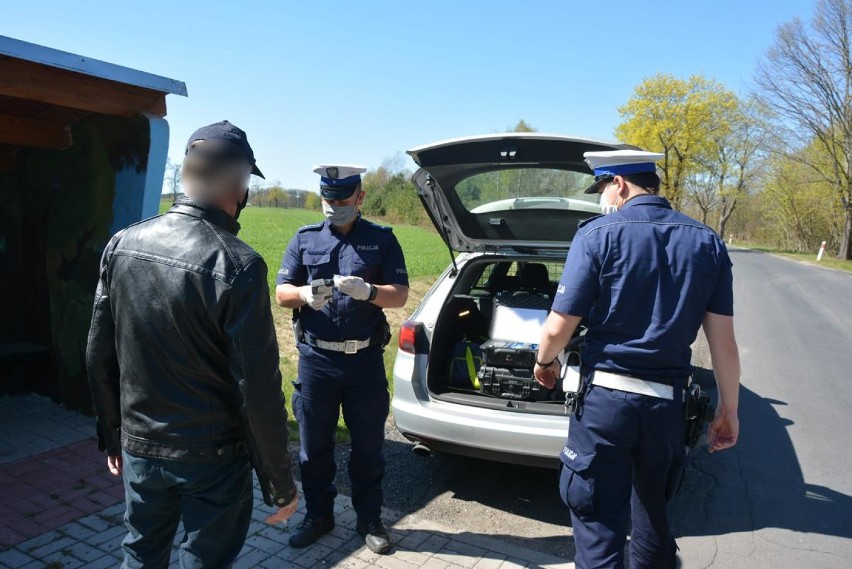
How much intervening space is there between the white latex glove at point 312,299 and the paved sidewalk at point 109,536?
132 cm

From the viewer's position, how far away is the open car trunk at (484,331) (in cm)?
386

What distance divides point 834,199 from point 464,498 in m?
40.4

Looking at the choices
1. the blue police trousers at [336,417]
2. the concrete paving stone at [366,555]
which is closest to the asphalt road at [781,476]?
the concrete paving stone at [366,555]

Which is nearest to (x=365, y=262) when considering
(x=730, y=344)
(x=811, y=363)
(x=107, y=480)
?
(x=730, y=344)

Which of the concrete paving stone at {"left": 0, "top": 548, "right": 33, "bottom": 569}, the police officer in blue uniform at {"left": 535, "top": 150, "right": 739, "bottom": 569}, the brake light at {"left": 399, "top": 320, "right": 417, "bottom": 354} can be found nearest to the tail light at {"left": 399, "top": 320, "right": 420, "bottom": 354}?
the brake light at {"left": 399, "top": 320, "right": 417, "bottom": 354}

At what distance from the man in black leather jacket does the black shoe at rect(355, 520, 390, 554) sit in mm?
1274

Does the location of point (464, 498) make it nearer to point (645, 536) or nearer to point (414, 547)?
point (414, 547)

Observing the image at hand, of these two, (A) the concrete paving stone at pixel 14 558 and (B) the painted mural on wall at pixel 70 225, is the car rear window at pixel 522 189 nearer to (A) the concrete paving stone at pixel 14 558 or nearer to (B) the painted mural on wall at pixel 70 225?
(B) the painted mural on wall at pixel 70 225

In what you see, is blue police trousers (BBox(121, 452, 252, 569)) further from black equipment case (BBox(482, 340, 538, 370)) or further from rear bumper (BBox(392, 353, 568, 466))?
black equipment case (BBox(482, 340, 538, 370))

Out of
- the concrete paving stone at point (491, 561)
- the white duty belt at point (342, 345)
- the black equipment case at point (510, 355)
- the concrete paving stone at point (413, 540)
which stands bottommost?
the concrete paving stone at point (413, 540)

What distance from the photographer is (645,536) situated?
8.37 feet

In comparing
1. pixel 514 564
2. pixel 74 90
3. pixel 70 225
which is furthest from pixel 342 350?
pixel 70 225

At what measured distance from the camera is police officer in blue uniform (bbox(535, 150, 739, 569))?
234cm

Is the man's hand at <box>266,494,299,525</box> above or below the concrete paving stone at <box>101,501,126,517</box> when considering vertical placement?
above
